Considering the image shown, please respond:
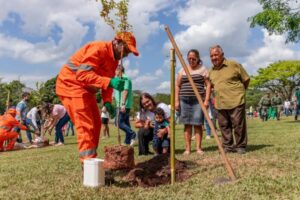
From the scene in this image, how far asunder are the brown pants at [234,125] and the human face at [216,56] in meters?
0.86

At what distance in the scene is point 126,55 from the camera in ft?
16.4

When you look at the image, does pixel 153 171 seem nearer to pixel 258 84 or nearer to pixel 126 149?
pixel 126 149

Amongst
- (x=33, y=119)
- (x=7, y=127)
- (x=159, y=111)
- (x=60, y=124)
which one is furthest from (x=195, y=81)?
(x=33, y=119)

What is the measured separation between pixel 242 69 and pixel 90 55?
10.8ft

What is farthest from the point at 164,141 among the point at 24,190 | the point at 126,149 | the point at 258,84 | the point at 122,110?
the point at 258,84

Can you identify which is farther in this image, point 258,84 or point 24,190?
point 258,84

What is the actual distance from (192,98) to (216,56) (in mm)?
863

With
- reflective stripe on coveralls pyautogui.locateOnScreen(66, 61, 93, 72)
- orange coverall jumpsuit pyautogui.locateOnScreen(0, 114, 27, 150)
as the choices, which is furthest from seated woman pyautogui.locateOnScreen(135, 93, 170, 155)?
orange coverall jumpsuit pyautogui.locateOnScreen(0, 114, 27, 150)

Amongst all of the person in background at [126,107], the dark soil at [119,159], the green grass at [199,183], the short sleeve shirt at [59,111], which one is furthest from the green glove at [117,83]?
the short sleeve shirt at [59,111]

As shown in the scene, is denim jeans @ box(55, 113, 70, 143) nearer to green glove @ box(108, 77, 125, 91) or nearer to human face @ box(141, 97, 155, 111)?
human face @ box(141, 97, 155, 111)

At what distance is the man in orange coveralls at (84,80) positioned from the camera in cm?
475

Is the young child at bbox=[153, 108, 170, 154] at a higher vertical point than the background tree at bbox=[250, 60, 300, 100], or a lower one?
lower

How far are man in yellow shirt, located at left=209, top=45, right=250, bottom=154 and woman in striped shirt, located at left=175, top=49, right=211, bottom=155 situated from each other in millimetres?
227

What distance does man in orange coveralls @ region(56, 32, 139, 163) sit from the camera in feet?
15.6
